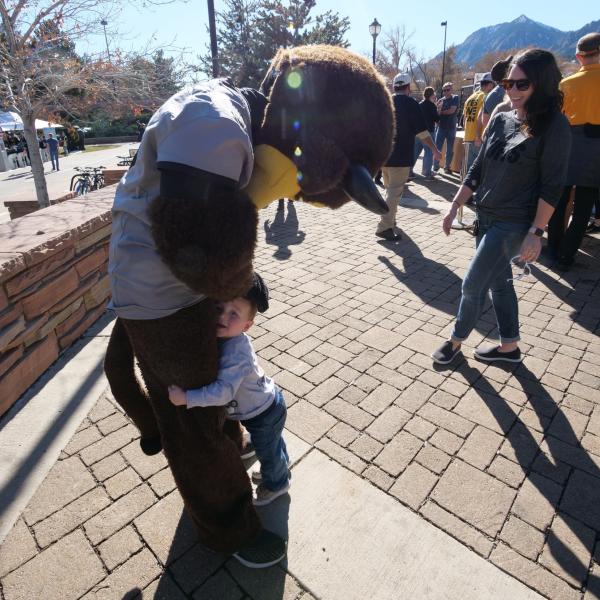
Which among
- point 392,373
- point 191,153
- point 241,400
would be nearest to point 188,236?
point 191,153

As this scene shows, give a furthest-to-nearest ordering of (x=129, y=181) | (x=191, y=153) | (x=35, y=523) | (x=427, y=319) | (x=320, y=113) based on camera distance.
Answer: (x=427, y=319), (x=35, y=523), (x=129, y=181), (x=320, y=113), (x=191, y=153)

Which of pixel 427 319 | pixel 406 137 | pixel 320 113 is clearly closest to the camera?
pixel 320 113

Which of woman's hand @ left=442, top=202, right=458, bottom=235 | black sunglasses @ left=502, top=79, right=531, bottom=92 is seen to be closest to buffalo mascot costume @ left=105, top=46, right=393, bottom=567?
black sunglasses @ left=502, top=79, right=531, bottom=92

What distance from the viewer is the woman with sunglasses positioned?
8.23 feet

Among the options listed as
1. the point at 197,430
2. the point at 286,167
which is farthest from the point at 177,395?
the point at 286,167

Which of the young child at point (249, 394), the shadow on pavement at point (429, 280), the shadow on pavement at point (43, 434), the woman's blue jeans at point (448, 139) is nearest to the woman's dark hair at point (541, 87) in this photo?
the shadow on pavement at point (429, 280)

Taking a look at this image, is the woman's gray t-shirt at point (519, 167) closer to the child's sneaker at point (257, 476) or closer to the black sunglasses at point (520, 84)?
the black sunglasses at point (520, 84)

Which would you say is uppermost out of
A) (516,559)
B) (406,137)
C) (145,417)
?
(406,137)

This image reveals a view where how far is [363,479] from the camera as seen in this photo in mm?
2268

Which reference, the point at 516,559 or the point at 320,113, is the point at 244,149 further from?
the point at 516,559

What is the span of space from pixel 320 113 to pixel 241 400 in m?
1.16

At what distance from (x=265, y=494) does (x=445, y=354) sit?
176 centimetres

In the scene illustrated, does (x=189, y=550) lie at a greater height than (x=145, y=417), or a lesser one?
lesser

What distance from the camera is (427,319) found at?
397cm
